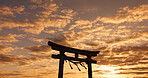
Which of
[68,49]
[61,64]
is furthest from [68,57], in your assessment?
[61,64]

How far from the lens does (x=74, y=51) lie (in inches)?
437

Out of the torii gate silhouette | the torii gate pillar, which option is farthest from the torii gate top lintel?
the torii gate pillar

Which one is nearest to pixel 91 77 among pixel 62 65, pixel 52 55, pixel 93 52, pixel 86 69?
pixel 86 69

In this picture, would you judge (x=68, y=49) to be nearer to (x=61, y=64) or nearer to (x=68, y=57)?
(x=68, y=57)

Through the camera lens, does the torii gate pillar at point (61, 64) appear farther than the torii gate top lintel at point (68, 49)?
No

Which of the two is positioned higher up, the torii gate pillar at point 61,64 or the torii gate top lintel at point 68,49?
the torii gate top lintel at point 68,49

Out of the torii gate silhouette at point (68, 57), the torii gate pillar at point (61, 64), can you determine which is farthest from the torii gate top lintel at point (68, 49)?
the torii gate pillar at point (61, 64)

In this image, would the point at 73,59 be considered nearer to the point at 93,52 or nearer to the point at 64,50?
the point at 64,50

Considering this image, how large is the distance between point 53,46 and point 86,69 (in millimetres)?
3674

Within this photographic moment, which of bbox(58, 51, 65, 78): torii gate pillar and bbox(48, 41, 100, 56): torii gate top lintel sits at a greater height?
bbox(48, 41, 100, 56): torii gate top lintel

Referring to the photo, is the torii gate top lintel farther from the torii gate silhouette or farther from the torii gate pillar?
the torii gate pillar

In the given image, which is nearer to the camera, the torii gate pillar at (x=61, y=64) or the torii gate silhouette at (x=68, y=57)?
→ the torii gate pillar at (x=61, y=64)

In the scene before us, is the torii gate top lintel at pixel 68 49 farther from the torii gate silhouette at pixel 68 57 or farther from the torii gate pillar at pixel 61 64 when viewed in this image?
the torii gate pillar at pixel 61 64

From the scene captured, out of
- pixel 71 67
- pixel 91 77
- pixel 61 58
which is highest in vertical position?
pixel 61 58
